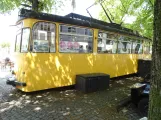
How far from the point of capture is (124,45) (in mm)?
11789

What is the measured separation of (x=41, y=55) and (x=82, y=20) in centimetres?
274

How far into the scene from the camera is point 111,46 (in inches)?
417

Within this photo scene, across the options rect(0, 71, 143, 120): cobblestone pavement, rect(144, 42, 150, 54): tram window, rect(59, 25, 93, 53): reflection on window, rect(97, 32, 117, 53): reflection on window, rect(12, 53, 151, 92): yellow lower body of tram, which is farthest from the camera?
rect(144, 42, 150, 54): tram window

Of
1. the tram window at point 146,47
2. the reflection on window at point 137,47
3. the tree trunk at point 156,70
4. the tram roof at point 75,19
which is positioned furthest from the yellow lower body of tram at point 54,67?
the tram window at point 146,47

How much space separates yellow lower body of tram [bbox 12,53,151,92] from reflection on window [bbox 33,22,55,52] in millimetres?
229

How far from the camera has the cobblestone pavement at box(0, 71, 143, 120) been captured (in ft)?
17.4

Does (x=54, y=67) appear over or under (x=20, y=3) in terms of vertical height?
under

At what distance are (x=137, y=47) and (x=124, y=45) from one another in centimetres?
203

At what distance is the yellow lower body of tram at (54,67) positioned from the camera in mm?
7059

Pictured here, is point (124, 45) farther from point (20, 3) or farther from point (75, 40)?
point (20, 3)

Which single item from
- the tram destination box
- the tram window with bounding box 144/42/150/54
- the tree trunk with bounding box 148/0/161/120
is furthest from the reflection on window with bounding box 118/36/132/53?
the tree trunk with bounding box 148/0/161/120

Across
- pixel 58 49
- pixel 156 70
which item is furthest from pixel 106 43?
pixel 156 70

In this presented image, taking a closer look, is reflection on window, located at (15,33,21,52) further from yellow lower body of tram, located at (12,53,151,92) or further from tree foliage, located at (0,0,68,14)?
tree foliage, located at (0,0,68,14)

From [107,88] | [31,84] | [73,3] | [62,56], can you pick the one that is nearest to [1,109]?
[31,84]
